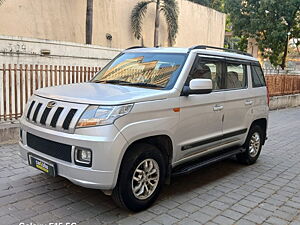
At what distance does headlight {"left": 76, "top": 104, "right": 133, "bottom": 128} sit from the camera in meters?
3.24

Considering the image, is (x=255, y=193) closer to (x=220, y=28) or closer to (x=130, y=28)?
(x=130, y=28)

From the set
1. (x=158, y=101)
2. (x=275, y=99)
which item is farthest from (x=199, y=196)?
(x=275, y=99)

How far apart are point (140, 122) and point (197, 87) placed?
0.93 metres

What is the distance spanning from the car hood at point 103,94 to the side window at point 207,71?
678 millimetres

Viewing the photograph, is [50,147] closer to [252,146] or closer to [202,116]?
[202,116]

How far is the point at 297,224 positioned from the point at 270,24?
69.6ft

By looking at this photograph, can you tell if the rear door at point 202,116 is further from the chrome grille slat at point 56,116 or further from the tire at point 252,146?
the chrome grille slat at point 56,116

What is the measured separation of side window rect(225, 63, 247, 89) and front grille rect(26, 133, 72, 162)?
2773 mm

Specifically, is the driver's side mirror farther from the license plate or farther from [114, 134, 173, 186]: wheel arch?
the license plate

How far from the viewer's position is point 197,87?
3.94 meters

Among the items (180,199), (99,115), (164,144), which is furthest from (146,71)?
(180,199)

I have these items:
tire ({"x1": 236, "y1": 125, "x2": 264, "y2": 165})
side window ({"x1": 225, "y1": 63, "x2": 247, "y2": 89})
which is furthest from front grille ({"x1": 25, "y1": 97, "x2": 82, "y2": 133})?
tire ({"x1": 236, "y1": 125, "x2": 264, "y2": 165})

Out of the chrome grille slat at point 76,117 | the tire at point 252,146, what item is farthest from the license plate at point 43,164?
the tire at point 252,146

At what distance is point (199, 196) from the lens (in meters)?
4.29
